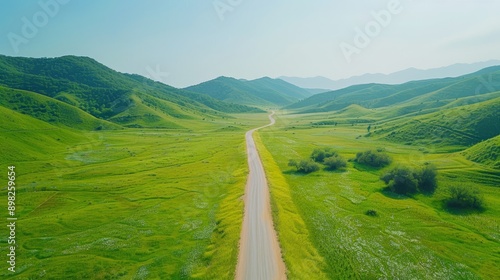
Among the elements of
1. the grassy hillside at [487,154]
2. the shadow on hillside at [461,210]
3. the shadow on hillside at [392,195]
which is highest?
the grassy hillside at [487,154]

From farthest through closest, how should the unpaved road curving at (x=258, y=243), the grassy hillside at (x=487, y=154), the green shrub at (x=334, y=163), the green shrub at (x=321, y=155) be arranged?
1. the green shrub at (x=321, y=155)
2. the green shrub at (x=334, y=163)
3. the grassy hillside at (x=487, y=154)
4. the unpaved road curving at (x=258, y=243)

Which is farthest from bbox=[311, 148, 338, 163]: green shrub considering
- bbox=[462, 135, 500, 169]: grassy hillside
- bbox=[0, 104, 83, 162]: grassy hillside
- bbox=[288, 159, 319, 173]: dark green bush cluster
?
bbox=[0, 104, 83, 162]: grassy hillside

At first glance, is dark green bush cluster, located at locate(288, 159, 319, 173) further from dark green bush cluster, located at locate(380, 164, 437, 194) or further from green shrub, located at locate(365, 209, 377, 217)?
green shrub, located at locate(365, 209, 377, 217)

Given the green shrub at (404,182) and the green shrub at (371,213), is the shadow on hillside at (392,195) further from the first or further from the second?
the green shrub at (371,213)

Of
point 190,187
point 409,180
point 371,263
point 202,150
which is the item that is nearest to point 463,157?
point 409,180

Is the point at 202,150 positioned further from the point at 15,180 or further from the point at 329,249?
the point at 329,249

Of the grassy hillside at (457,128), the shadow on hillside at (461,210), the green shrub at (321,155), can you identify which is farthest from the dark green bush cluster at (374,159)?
the grassy hillside at (457,128)

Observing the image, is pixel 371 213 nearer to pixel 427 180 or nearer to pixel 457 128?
pixel 427 180
